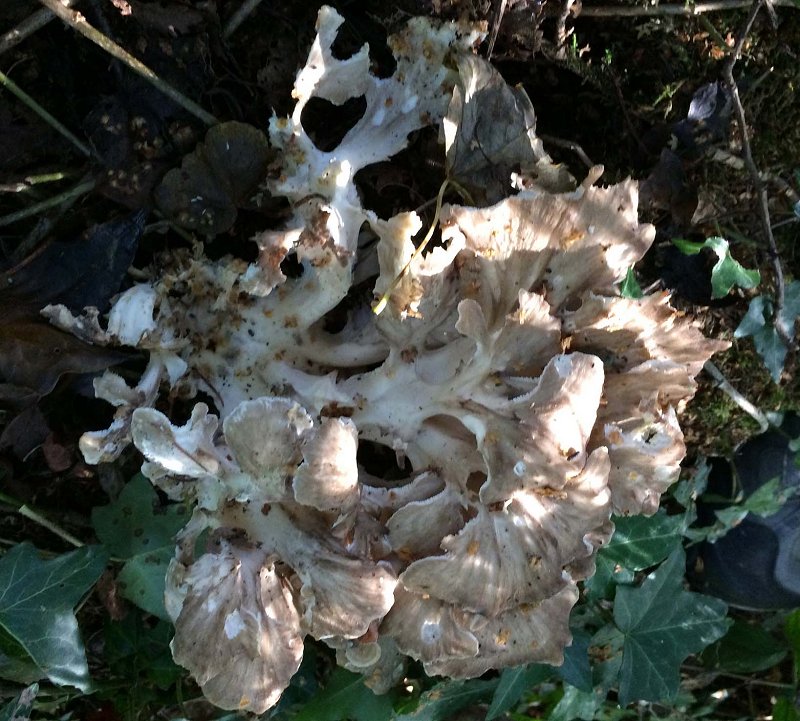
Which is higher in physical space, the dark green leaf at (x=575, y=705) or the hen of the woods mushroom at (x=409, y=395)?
the hen of the woods mushroom at (x=409, y=395)

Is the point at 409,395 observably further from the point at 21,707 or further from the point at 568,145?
the point at 21,707

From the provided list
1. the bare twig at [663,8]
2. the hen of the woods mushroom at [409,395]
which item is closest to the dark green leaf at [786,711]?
the hen of the woods mushroom at [409,395]

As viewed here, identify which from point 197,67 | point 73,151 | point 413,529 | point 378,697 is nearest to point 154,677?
point 378,697

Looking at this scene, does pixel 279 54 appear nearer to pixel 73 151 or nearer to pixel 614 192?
pixel 73 151

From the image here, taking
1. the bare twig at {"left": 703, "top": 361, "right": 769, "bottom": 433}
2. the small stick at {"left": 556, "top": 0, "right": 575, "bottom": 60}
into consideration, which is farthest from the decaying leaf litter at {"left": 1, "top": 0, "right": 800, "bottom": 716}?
the bare twig at {"left": 703, "top": 361, "right": 769, "bottom": 433}

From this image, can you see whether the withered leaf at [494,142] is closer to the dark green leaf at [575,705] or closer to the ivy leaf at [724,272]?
the ivy leaf at [724,272]

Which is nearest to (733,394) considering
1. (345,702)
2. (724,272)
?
(724,272)
